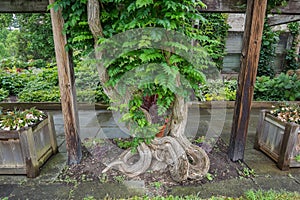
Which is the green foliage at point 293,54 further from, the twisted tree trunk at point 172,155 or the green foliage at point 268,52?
the twisted tree trunk at point 172,155

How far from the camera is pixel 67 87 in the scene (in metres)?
1.88

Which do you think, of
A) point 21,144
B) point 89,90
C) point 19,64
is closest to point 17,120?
point 21,144

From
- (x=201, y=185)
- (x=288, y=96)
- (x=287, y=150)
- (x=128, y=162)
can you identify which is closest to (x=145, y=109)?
(x=128, y=162)

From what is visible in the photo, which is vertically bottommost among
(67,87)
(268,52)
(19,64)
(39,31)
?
(19,64)

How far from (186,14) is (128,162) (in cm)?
154

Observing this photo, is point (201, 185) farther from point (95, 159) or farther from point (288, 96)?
point (288, 96)

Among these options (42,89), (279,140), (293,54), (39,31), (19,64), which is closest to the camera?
(279,140)

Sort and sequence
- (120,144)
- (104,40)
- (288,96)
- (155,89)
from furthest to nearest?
(288,96) → (120,144) → (155,89) → (104,40)

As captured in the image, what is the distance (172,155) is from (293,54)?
21.1 ft

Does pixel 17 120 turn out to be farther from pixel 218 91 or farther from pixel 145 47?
pixel 218 91

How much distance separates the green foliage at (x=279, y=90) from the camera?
176 inches

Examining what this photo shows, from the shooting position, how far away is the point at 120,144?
2299mm

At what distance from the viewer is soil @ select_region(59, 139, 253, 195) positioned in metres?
1.80

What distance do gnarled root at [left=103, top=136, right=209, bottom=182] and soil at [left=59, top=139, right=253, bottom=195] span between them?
6 cm
